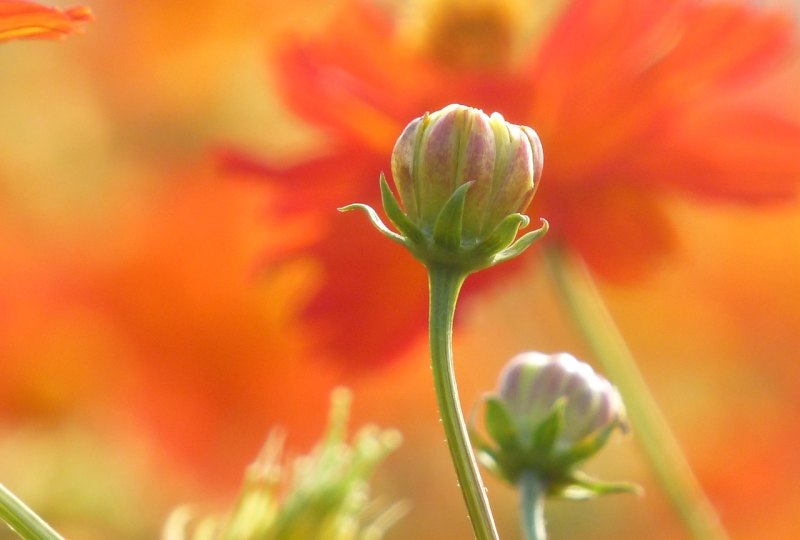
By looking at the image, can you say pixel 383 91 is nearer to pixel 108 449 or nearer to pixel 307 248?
pixel 307 248

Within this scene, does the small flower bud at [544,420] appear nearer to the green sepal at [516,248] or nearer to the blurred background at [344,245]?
the green sepal at [516,248]

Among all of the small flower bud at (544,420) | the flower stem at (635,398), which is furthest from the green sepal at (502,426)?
the flower stem at (635,398)

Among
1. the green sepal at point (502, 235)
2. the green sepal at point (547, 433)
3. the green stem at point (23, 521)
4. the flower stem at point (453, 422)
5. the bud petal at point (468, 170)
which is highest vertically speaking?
the green sepal at point (547, 433)

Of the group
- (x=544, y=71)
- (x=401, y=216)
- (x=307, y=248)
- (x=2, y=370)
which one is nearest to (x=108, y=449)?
(x=2, y=370)

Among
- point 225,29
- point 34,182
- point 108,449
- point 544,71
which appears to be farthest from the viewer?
point 225,29

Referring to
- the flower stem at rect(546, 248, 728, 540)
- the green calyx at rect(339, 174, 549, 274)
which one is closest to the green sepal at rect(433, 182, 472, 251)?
the green calyx at rect(339, 174, 549, 274)

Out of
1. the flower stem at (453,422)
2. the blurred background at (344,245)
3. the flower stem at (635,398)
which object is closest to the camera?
the flower stem at (453,422)

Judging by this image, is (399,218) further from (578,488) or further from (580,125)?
(580,125)

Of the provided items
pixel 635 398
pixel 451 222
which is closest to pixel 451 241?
pixel 451 222
